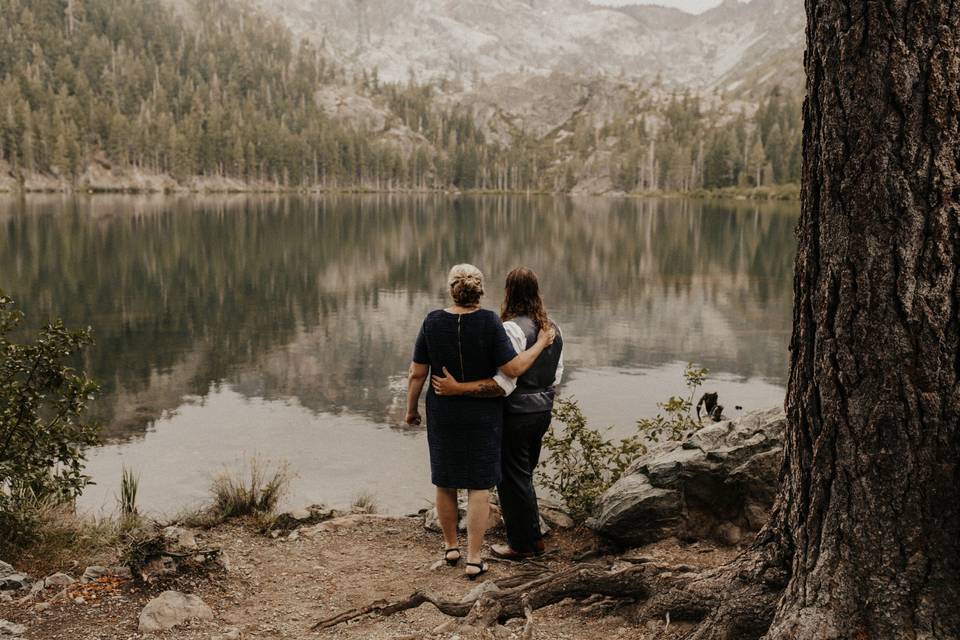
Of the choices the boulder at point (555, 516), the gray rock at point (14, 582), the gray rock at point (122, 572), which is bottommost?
the boulder at point (555, 516)

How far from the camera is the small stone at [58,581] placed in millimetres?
6633

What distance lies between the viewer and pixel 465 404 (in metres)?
6.97

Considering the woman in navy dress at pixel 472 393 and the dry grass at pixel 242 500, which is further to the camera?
the dry grass at pixel 242 500

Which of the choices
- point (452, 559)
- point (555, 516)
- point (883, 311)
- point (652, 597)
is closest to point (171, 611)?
point (452, 559)

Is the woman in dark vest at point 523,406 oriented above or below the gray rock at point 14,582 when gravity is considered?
above

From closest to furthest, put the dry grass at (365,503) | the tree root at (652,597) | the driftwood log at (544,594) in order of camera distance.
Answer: the tree root at (652,597)
the driftwood log at (544,594)
the dry grass at (365,503)

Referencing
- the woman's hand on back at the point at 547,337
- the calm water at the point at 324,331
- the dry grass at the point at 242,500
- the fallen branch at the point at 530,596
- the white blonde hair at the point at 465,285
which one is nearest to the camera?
the fallen branch at the point at 530,596

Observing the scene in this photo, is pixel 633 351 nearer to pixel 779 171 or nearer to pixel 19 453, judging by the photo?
pixel 19 453

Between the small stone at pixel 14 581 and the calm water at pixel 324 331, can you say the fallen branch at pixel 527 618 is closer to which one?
the small stone at pixel 14 581

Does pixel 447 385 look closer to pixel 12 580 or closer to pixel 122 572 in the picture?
pixel 122 572

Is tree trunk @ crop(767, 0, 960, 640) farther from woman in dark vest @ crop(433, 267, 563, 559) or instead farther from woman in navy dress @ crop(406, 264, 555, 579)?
woman in dark vest @ crop(433, 267, 563, 559)

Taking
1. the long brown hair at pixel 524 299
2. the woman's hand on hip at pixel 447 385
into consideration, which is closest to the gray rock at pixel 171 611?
the woman's hand on hip at pixel 447 385

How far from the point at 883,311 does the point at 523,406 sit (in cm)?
399

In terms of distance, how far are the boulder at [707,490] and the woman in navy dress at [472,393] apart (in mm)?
1535
